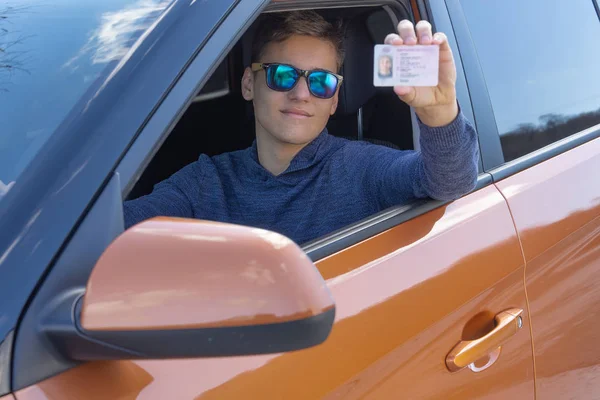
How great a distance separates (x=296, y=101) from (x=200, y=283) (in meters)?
1.25

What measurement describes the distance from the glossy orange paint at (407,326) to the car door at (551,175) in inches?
3.2

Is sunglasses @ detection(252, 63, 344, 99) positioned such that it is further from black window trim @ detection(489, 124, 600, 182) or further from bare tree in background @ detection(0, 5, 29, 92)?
bare tree in background @ detection(0, 5, 29, 92)

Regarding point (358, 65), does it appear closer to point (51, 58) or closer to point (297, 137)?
point (297, 137)

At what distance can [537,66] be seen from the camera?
6.93 feet

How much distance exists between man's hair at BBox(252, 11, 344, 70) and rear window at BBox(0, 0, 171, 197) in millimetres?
753

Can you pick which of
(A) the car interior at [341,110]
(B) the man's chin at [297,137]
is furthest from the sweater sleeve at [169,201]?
(B) the man's chin at [297,137]

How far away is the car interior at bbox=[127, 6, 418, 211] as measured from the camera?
2283 millimetres

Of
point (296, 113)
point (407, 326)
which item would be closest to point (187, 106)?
point (407, 326)

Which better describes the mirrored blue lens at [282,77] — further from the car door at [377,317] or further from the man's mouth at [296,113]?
the car door at [377,317]

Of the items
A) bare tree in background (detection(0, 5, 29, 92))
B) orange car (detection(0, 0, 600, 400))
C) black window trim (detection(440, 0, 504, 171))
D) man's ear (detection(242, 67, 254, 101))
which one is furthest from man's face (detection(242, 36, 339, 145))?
bare tree in background (detection(0, 5, 29, 92))

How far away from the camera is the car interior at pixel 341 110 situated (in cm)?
228

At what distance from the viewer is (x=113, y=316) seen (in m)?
0.90

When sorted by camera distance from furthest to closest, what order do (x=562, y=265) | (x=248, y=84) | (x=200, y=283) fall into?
(x=248, y=84) → (x=562, y=265) → (x=200, y=283)

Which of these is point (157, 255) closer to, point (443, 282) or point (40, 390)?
point (40, 390)
